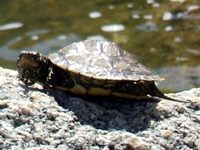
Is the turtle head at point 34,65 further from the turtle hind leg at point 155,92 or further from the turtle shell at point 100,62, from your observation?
the turtle hind leg at point 155,92

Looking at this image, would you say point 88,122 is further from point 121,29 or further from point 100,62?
point 121,29

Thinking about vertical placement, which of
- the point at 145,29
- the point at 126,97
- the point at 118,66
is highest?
the point at 145,29

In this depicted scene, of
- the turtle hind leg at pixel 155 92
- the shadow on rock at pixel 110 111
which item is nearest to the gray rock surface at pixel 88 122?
the shadow on rock at pixel 110 111

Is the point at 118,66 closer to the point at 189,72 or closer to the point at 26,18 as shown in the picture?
the point at 189,72

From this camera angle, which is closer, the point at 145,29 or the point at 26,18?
the point at 145,29

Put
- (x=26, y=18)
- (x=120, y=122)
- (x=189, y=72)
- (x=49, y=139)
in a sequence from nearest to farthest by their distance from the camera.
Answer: (x=49, y=139) → (x=120, y=122) → (x=189, y=72) → (x=26, y=18)

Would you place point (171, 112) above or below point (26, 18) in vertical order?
below

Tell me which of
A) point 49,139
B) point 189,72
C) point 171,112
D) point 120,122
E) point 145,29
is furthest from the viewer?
point 145,29

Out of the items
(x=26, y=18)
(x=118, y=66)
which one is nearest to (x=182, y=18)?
(x=26, y=18)
